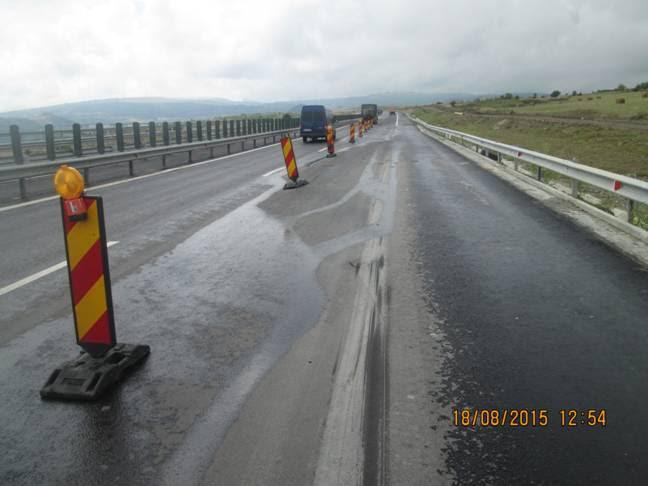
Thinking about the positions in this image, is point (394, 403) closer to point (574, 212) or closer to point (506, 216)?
point (506, 216)

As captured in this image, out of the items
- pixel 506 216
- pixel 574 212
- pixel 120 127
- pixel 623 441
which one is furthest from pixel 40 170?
pixel 623 441

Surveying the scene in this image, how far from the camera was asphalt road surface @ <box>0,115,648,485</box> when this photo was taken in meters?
3.05

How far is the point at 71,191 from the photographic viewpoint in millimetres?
3775

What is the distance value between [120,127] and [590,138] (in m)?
23.8

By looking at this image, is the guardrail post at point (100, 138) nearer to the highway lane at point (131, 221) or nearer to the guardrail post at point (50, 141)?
the guardrail post at point (50, 141)

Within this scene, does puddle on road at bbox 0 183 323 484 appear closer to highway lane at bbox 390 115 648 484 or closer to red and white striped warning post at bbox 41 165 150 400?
red and white striped warning post at bbox 41 165 150 400

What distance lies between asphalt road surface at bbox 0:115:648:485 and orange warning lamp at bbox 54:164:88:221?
113cm

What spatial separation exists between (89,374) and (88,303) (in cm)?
52

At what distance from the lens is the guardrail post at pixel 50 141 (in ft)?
58.0

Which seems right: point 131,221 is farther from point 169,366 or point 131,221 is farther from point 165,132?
point 165,132

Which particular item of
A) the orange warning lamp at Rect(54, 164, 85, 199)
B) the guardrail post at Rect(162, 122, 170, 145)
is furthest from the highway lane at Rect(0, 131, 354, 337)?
the guardrail post at Rect(162, 122, 170, 145)

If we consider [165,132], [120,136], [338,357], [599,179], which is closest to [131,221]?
[338,357]

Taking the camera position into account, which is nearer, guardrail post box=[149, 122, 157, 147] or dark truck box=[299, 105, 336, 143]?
guardrail post box=[149, 122, 157, 147]

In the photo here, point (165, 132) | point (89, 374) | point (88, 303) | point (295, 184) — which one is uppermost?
point (165, 132)
